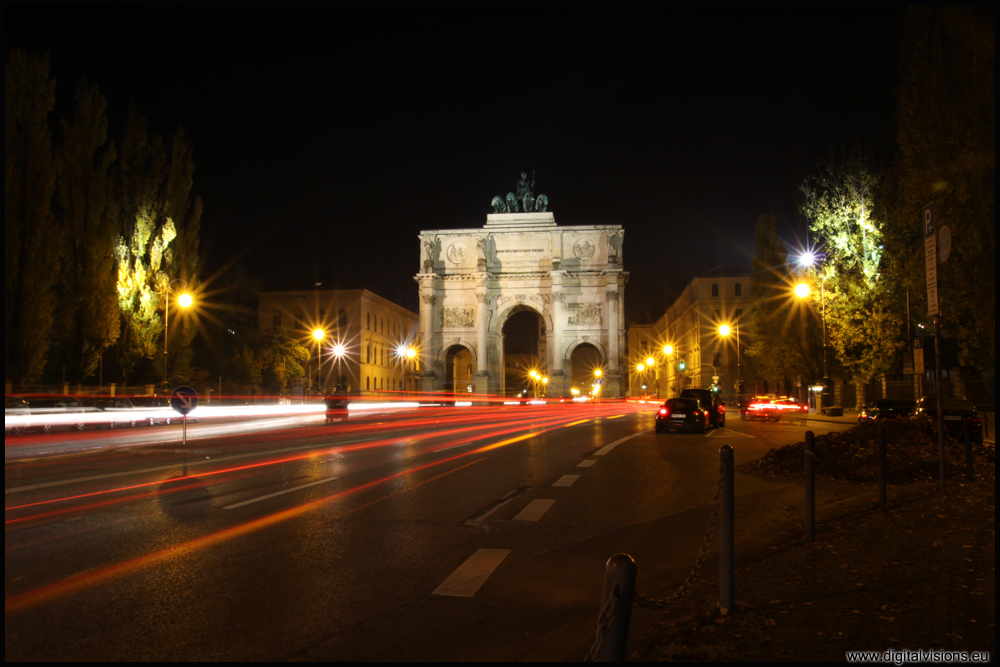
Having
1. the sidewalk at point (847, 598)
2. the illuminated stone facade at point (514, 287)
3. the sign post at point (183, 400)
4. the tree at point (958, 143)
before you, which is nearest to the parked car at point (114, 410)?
the sign post at point (183, 400)

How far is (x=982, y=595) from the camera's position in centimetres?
463

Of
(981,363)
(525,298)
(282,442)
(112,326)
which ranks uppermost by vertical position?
(525,298)

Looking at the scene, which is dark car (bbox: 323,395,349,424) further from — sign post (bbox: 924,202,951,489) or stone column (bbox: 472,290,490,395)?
stone column (bbox: 472,290,490,395)

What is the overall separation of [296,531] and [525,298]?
68.7 metres

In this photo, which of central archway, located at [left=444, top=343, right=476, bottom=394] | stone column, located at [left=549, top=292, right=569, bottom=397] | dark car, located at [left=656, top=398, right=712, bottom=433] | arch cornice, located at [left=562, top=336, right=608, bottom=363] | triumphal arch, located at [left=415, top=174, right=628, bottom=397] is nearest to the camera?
dark car, located at [left=656, top=398, right=712, bottom=433]

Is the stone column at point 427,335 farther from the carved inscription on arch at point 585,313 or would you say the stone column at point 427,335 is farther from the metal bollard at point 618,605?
the metal bollard at point 618,605

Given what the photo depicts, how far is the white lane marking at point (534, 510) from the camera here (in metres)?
8.16

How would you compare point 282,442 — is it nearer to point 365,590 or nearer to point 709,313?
point 365,590

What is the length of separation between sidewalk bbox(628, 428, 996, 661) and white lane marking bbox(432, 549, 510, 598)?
5.13ft

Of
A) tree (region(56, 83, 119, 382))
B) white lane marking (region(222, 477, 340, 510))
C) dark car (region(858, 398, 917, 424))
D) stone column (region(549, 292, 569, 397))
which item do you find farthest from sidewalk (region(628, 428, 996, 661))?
stone column (region(549, 292, 569, 397))

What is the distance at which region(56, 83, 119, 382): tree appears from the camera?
1373 inches

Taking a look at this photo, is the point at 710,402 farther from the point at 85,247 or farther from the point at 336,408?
the point at 85,247

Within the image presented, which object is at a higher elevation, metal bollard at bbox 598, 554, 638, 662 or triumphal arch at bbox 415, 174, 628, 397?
triumphal arch at bbox 415, 174, 628, 397

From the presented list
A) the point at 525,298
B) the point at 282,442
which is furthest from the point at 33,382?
the point at 525,298
